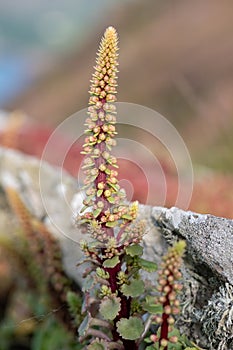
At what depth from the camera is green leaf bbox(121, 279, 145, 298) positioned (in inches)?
54.0

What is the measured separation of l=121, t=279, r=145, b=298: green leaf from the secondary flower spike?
0.13 metres

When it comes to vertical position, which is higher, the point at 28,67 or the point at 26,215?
the point at 28,67

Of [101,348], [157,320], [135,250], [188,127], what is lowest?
[101,348]

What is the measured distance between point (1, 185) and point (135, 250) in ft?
5.25

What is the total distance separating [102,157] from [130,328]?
1.33 feet

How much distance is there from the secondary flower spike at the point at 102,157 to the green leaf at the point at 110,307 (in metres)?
0.14

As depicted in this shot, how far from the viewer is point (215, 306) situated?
1.44 m

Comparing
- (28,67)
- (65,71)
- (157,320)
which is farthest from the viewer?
(28,67)

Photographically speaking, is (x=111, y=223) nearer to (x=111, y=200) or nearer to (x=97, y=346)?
(x=111, y=200)

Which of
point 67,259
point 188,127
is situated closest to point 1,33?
point 188,127

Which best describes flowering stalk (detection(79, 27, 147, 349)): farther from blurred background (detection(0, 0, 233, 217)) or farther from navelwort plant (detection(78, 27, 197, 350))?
blurred background (detection(0, 0, 233, 217))

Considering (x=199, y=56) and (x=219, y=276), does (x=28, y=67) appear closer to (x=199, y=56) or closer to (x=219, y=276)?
(x=199, y=56)

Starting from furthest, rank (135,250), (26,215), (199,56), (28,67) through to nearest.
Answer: (28,67) < (199,56) < (26,215) < (135,250)

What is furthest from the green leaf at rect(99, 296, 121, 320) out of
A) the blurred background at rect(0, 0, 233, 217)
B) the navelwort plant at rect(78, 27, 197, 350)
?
the blurred background at rect(0, 0, 233, 217)
